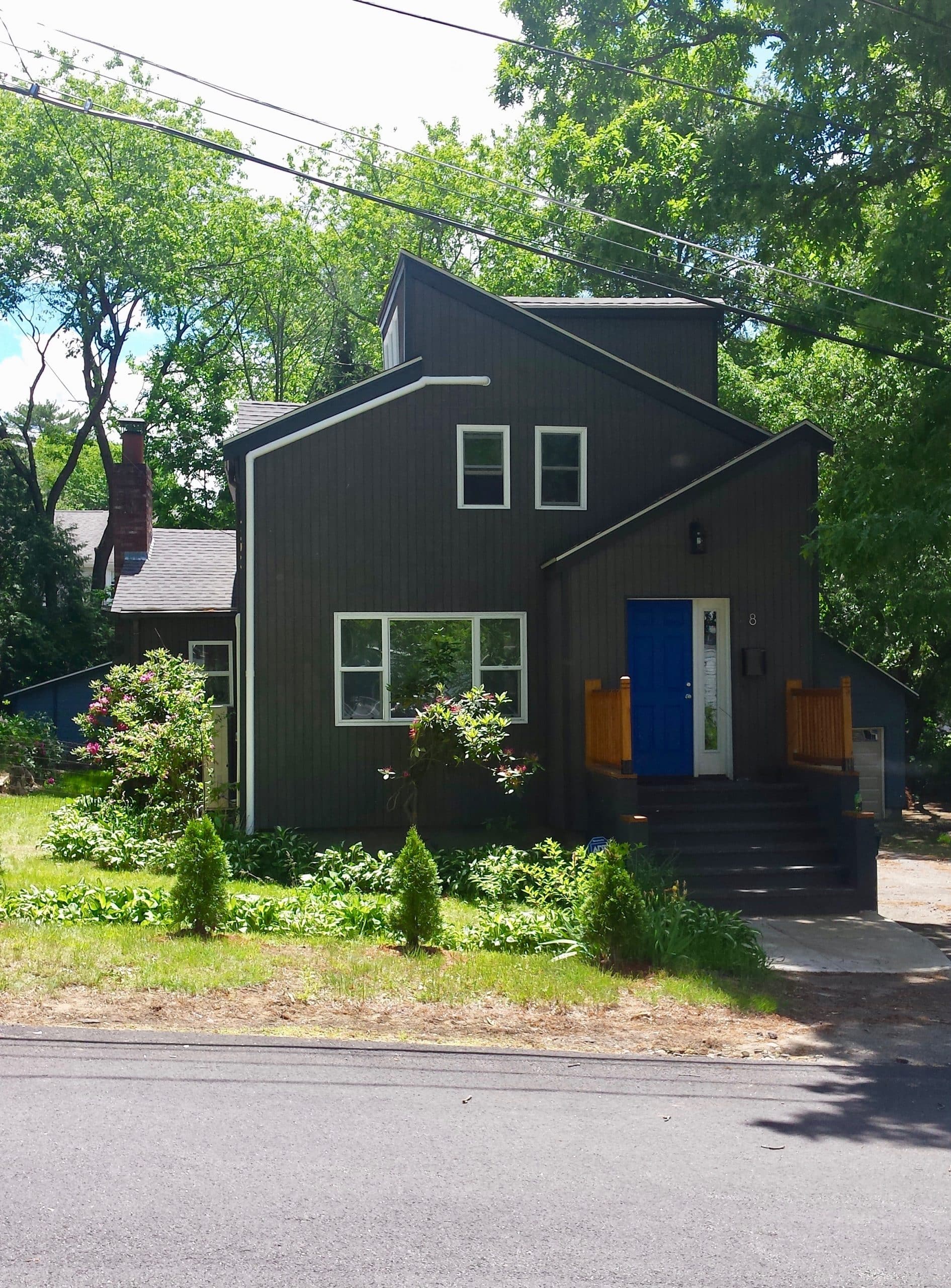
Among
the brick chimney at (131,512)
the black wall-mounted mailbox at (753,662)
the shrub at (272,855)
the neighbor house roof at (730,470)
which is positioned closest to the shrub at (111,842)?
the shrub at (272,855)

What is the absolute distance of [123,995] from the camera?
25.9ft

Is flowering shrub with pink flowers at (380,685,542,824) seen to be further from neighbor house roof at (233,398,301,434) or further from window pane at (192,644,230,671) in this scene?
window pane at (192,644,230,671)

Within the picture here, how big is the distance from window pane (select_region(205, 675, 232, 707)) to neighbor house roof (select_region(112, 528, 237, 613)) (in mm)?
1570

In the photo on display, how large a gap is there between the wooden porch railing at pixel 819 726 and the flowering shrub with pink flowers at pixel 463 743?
3.14m

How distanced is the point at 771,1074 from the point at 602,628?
24.2ft

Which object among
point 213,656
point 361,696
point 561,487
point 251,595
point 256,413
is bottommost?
point 361,696

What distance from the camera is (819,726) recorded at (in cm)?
1323

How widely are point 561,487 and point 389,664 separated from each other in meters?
3.30

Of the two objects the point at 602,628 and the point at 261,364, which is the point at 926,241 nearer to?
the point at 602,628

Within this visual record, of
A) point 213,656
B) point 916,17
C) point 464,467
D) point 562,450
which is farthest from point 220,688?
point 916,17

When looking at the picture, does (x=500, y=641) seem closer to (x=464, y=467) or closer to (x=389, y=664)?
(x=389, y=664)

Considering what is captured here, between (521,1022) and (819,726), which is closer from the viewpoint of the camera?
(521,1022)

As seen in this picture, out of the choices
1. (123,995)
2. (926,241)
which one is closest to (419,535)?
(926,241)

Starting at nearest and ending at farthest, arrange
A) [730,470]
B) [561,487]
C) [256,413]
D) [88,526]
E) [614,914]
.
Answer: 1. [614,914]
2. [730,470]
3. [561,487]
4. [256,413]
5. [88,526]
